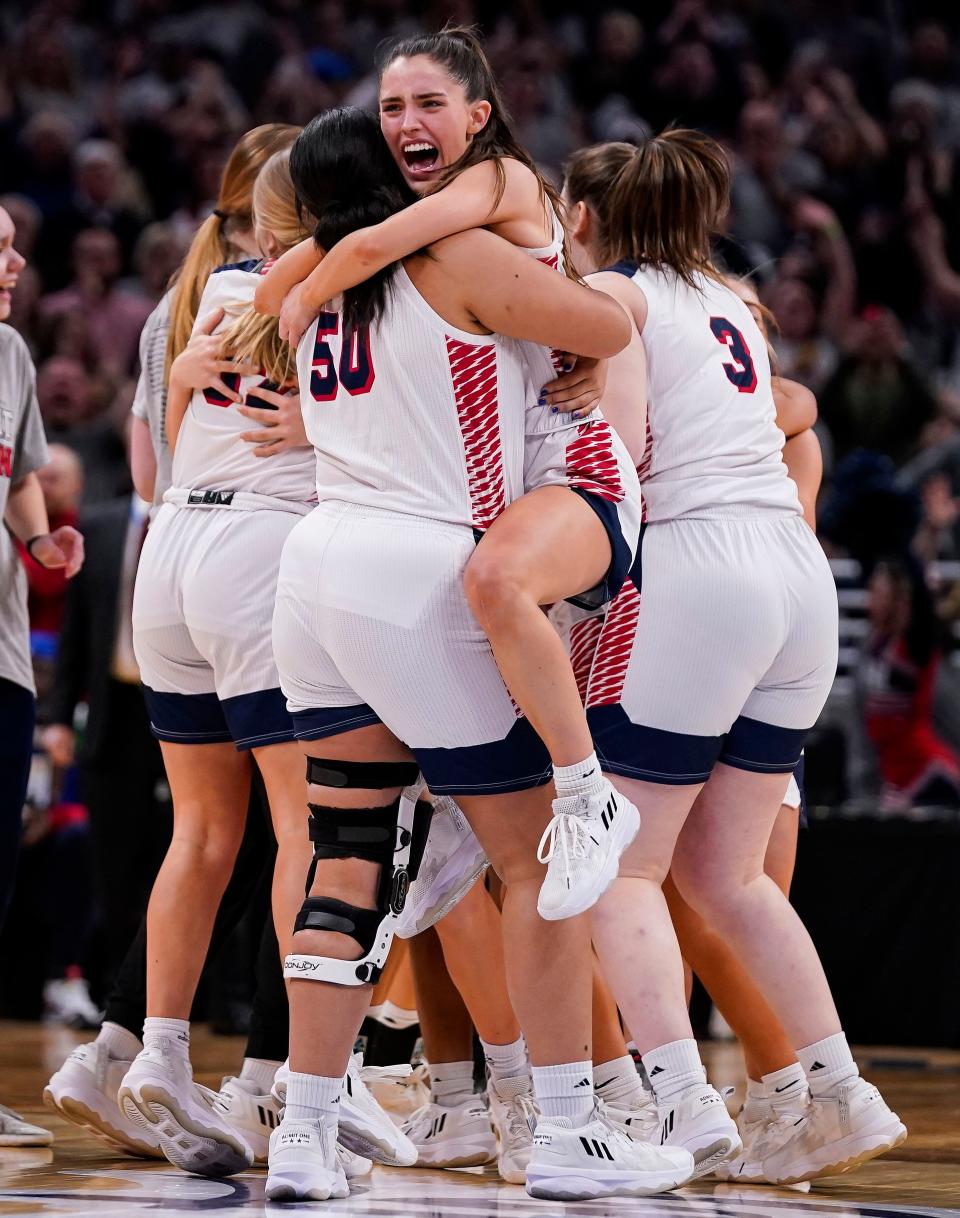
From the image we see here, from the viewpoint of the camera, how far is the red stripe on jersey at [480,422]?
2.67 metres

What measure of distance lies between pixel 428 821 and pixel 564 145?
808 cm

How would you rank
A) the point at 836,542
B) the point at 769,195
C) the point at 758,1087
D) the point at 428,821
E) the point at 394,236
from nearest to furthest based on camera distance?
the point at 394,236 → the point at 428,821 → the point at 758,1087 → the point at 836,542 → the point at 769,195

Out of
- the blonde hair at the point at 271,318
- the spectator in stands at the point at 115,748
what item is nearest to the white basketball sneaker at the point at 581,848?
the blonde hair at the point at 271,318

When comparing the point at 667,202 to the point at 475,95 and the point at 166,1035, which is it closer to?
the point at 475,95

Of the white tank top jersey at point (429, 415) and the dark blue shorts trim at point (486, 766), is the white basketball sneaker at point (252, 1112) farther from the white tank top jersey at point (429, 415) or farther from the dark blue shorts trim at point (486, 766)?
the white tank top jersey at point (429, 415)

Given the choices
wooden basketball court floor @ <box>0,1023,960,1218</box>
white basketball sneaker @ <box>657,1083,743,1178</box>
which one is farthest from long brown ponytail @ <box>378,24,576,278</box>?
wooden basketball court floor @ <box>0,1023,960,1218</box>

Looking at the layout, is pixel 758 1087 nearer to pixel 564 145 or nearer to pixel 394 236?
pixel 394 236

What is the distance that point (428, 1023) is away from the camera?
Result: 347 centimetres

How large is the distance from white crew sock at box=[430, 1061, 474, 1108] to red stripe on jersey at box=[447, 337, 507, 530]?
4.06 feet

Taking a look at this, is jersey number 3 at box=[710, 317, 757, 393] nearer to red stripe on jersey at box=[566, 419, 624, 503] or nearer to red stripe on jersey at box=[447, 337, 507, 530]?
red stripe on jersey at box=[566, 419, 624, 503]

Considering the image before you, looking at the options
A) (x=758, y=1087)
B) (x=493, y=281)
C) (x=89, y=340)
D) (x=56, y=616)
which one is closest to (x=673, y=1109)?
(x=758, y=1087)

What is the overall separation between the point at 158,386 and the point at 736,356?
1178 millimetres

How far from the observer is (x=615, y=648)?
3.02 m

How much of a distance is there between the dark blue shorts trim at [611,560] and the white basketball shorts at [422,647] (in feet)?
0.64
